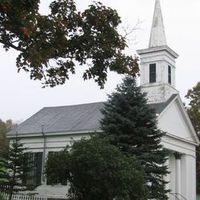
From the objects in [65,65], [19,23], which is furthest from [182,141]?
[19,23]

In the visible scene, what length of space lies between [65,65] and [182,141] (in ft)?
95.0

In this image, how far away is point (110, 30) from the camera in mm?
11305

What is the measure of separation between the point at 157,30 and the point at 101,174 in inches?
1007

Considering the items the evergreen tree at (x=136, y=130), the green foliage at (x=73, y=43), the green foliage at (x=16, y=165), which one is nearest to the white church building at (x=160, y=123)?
the green foliage at (x=16, y=165)

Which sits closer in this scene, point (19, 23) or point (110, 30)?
point (19, 23)

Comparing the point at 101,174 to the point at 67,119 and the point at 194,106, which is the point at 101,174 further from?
the point at 194,106

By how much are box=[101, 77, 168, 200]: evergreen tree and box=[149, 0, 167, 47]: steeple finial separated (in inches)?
577

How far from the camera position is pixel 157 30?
40969 millimetres

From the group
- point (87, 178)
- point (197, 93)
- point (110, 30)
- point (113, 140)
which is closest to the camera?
point (110, 30)

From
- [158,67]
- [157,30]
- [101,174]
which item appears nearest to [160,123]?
[158,67]

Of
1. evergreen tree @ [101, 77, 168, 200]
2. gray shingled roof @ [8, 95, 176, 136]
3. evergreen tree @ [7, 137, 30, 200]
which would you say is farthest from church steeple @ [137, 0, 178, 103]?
evergreen tree @ [7, 137, 30, 200]

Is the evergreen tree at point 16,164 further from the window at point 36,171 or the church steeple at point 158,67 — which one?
the church steeple at point 158,67

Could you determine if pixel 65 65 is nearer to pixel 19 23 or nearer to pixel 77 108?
pixel 19 23

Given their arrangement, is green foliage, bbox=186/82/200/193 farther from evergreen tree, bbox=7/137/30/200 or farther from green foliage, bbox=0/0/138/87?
green foliage, bbox=0/0/138/87
